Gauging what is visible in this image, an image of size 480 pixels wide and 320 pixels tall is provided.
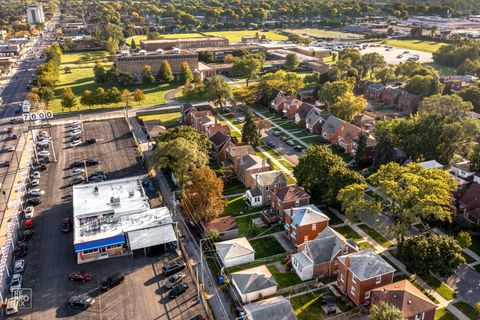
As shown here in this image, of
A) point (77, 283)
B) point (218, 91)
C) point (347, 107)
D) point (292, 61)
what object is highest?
point (218, 91)

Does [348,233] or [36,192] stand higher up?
[36,192]

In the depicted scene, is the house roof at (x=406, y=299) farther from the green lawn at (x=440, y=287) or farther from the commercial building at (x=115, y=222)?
the commercial building at (x=115, y=222)

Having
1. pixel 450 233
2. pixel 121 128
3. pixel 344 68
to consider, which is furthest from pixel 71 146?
pixel 344 68

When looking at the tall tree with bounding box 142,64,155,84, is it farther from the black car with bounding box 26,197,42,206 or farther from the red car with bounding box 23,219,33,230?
the red car with bounding box 23,219,33,230

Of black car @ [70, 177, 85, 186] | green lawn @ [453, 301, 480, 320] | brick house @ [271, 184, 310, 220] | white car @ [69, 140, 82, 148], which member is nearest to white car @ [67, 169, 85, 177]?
black car @ [70, 177, 85, 186]

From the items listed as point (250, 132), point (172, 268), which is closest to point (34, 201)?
point (172, 268)

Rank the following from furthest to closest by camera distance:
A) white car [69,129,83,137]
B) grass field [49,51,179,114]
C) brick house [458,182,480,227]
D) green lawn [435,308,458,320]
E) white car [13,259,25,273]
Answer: grass field [49,51,179,114] → white car [69,129,83,137] → brick house [458,182,480,227] → white car [13,259,25,273] → green lawn [435,308,458,320]

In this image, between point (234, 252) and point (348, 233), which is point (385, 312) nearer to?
point (234, 252)
